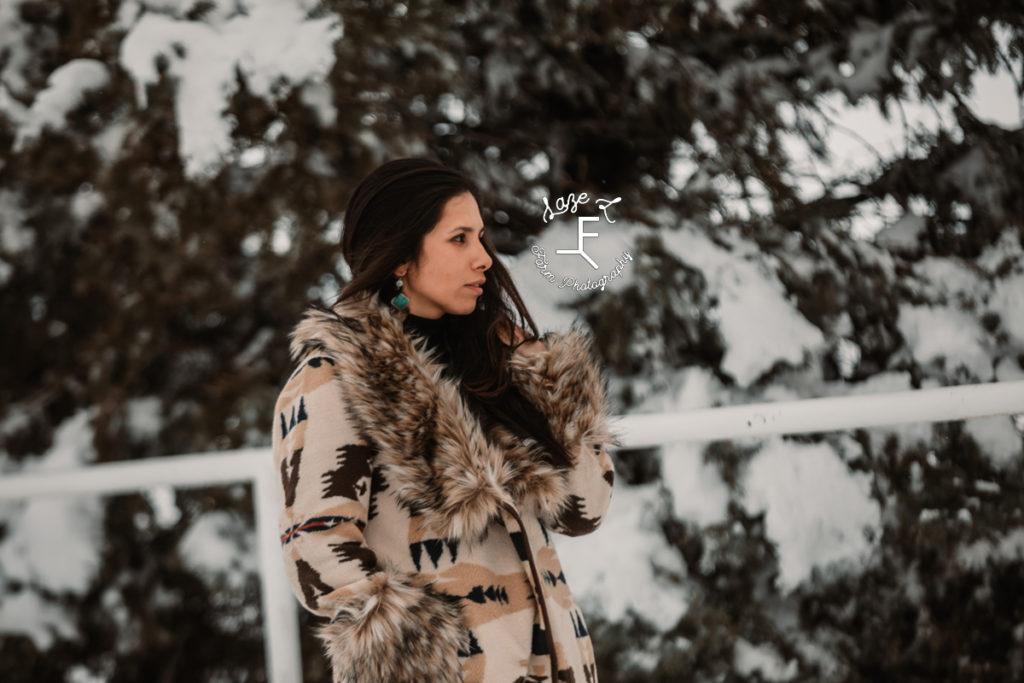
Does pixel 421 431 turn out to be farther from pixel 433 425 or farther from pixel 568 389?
pixel 568 389

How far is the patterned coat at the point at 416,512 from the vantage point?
2.79 feet

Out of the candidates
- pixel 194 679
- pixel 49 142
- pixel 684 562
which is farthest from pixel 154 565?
pixel 684 562

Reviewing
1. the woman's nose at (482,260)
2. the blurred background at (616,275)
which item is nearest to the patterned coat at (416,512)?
the woman's nose at (482,260)

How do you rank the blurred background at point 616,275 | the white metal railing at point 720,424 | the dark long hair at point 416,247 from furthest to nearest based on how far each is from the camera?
the blurred background at point 616,275 → the white metal railing at point 720,424 → the dark long hair at point 416,247

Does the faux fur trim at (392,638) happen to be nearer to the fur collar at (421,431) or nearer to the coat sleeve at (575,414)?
the fur collar at (421,431)

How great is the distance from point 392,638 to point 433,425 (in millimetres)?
244

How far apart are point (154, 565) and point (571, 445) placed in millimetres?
1897

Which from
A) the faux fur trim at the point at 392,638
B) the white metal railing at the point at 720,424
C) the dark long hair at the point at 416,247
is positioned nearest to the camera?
the faux fur trim at the point at 392,638

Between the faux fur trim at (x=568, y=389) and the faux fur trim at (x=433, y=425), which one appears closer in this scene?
the faux fur trim at (x=433, y=425)

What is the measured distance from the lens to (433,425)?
0.95 m

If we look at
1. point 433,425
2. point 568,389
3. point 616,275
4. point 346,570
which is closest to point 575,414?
point 568,389

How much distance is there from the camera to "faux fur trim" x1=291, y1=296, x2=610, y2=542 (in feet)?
3.01

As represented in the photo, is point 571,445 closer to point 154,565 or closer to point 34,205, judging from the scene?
point 154,565

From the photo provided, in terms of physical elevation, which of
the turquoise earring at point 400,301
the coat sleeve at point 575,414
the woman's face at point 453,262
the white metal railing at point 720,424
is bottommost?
the white metal railing at point 720,424
